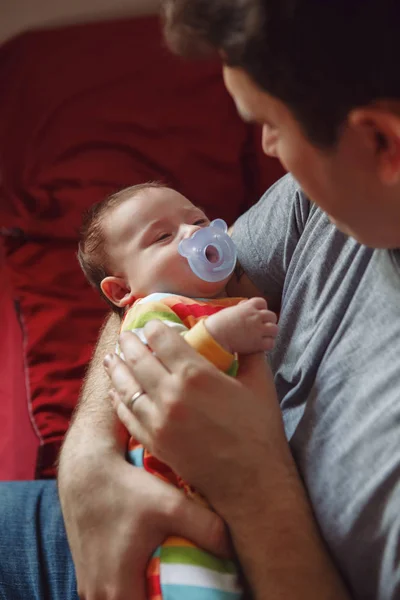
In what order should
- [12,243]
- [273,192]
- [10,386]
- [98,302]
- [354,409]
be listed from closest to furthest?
[354,409], [273,192], [10,386], [98,302], [12,243]

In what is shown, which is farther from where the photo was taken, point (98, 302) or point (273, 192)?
point (98, 302)

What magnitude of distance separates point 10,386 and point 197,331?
0.87m

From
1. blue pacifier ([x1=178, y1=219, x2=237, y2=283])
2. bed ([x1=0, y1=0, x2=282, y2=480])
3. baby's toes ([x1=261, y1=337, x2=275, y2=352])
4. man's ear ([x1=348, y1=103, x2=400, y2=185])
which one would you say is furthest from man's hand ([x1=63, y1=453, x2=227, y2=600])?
bed ([x1=0, y1=0, x2=282, y2=480])

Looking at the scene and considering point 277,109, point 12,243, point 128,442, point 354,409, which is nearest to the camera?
point 277,109

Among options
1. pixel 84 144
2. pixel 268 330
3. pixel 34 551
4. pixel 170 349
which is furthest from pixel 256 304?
pixel 84 144

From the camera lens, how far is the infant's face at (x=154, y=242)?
1137 mm

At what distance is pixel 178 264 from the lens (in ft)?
3.73

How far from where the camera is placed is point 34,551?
1150 millimetres

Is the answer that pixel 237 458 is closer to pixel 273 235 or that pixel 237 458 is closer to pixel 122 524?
pixel 122 524

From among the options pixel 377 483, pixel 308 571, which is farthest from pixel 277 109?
pixel 308 571

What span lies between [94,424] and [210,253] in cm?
36

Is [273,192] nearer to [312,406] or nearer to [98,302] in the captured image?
[312,406]

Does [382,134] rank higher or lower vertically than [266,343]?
higher

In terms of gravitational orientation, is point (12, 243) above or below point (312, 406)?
below
